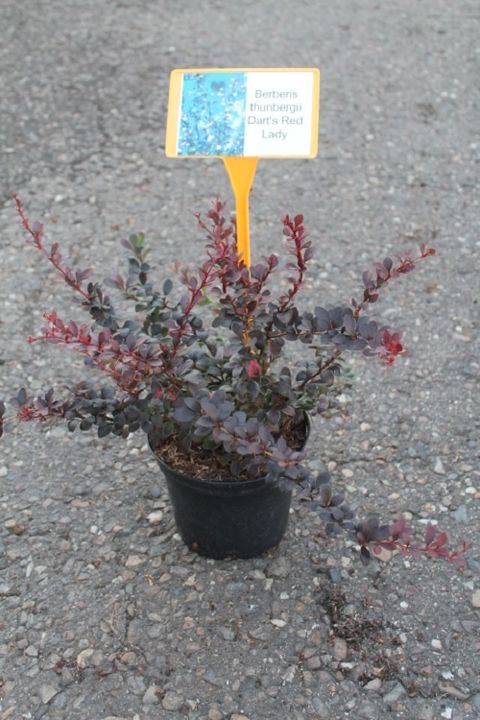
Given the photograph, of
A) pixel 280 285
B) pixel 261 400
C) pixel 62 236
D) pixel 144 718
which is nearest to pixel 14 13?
pixel 62 236

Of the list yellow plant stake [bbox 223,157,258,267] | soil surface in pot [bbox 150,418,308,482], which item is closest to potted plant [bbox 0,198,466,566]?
soil surface in pot [bbox 150,418,308,482]

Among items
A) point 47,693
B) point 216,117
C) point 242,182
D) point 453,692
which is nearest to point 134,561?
point 47,693

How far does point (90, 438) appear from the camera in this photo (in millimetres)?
2623

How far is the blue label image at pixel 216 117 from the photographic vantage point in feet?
6.73

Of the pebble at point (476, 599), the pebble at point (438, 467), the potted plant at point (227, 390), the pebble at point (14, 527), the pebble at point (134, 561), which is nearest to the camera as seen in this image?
the potted plant at point (227, 390)

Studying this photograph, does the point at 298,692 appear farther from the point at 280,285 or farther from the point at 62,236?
the point at 62,236

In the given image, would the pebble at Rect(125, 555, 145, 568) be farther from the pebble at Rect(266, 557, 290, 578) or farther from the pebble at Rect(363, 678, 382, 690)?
the pebble at Rect(363, 678, 382, 690)

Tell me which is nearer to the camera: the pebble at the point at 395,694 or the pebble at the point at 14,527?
the pebble at the point at 395,694

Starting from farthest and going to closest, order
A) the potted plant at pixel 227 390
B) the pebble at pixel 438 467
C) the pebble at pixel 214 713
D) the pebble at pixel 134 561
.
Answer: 1. the pebble at pixel 438 467
2. the pebble at pixel 134 561
3. the pebble at pixel 214 713
4. the potted plant at pixel 227 390

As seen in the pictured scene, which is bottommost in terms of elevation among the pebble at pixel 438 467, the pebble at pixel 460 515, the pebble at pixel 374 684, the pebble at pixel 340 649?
the pebble at pixel 374 684

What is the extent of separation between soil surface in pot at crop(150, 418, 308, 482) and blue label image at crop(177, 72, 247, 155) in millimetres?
706

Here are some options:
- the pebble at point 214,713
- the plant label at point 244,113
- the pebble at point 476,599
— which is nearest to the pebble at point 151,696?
the pebble at point 214,713

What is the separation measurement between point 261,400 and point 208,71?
82cm

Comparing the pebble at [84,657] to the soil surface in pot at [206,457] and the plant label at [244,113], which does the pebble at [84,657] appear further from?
the plant label at [244,113]
